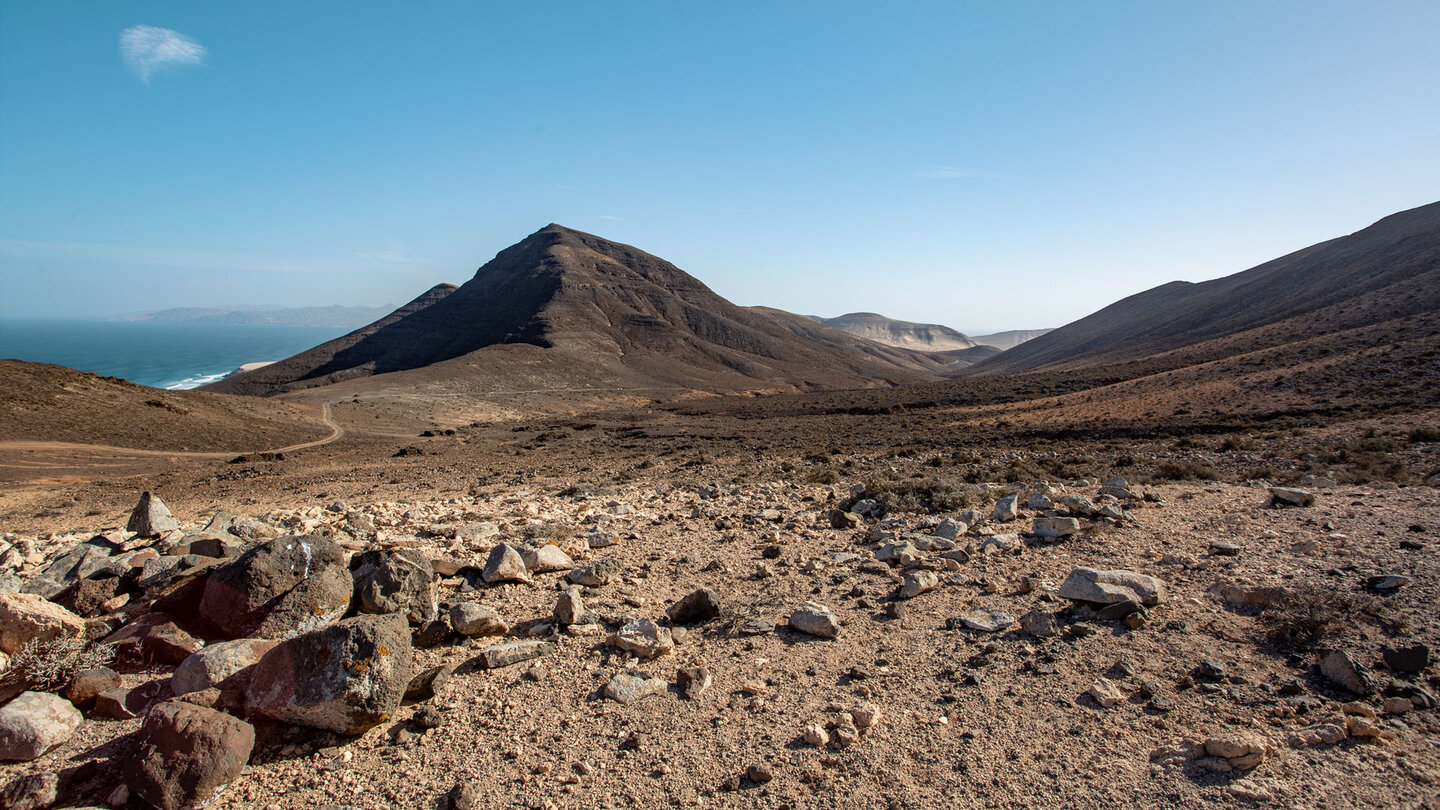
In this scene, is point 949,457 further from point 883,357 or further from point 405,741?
point 883,357

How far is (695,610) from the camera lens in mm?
6539

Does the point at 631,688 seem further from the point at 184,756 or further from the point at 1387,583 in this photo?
the point at 1387,583

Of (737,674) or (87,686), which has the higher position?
(87,686)

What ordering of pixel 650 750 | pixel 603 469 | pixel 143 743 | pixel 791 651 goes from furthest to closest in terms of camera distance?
pixel 603 469
pixel 791 651
pixel 650 750
pixel 143 743

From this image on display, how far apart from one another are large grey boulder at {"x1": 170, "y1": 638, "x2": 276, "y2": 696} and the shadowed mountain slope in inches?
2127

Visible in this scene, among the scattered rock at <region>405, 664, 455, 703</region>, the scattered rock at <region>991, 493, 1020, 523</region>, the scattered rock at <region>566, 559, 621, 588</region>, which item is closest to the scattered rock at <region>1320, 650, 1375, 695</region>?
the scattered rock at <region>991, 493, 1020, 523</region>

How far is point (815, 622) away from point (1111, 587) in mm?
2883

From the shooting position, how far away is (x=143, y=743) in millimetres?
3984

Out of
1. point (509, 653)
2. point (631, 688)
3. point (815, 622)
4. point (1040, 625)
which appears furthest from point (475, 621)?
point (1040, 625)

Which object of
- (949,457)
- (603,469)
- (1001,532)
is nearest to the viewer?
(1001,532)

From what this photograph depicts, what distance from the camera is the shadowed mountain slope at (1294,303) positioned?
148 feet

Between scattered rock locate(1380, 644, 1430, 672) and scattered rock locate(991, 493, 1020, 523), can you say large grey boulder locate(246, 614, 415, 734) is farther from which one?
scattered rock locate(991, 493, 1020, 523)

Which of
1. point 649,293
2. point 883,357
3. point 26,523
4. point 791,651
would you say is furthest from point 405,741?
point 883,357

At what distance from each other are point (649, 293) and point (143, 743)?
384 ft
